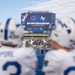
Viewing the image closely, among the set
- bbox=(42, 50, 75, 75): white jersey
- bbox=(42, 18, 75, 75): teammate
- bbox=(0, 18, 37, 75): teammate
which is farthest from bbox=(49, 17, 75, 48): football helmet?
bbox=(0, 18, 37, 75): teammate

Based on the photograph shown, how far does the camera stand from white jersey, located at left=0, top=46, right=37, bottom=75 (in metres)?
3.07

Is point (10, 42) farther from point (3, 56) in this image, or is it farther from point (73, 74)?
point (73, 74)

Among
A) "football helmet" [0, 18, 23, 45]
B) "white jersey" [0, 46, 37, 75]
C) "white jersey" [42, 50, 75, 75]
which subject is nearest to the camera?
"white jersey" [42, 50, 75, 75]

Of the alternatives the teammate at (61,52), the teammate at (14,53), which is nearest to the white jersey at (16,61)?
the teammate at (14,53)

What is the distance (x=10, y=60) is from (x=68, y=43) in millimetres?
626

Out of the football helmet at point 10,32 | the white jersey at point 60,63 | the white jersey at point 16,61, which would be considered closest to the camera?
the white jersey at point 60,63

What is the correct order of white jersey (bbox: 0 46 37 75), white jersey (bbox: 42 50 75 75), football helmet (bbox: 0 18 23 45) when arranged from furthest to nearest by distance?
football helmet (bbox: 0 18 23 45) → white jersey (bbox: 0 46 37 75) → white jersey (bbox: 42 50 75 75)

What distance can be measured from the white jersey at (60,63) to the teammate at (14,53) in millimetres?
203

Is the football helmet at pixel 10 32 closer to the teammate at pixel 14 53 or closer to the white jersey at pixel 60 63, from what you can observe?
the teammate at pixel 14 53

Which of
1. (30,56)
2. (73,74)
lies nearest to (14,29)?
(30,56)

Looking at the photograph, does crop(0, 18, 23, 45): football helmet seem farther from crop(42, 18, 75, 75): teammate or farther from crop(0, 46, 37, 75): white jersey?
crop(42, 18, 75, 75): teammate

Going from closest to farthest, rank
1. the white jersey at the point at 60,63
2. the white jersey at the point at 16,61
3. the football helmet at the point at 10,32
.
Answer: the white jersey at the point at 60,63
the white jersey at the point at 16,61
the football helmet at the point at 10,32

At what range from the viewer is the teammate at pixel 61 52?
2.97 m

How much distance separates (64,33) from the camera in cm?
316
